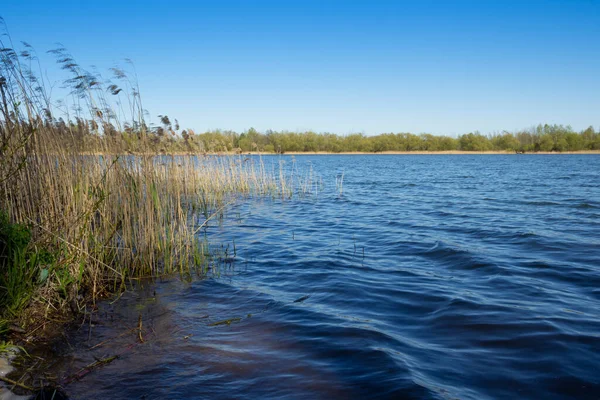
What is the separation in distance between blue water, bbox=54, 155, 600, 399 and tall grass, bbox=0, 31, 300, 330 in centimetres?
51

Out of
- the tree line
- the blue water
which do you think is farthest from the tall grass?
the tree line

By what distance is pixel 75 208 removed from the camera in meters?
4.50

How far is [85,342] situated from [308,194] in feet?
48.9

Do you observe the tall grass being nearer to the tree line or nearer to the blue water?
the blue water

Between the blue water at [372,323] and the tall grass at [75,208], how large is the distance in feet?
1.68

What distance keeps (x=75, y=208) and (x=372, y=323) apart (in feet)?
11.9

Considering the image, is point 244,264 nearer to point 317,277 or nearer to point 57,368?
point 317,277

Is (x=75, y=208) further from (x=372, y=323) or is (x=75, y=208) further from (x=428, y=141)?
(x=428, y=141)

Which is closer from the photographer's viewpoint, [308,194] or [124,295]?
[124,295]

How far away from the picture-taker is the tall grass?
384 cm

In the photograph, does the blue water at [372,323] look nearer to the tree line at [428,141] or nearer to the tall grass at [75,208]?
the tall grass at [75,208]

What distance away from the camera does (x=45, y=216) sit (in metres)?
4.30

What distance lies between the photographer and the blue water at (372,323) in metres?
3.22

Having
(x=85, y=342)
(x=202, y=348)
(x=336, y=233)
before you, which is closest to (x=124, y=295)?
(x=85, y=342)
